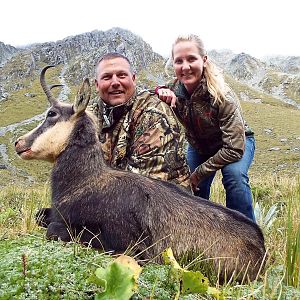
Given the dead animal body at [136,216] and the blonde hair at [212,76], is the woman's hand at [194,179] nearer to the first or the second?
the blonde hair at [212,76]

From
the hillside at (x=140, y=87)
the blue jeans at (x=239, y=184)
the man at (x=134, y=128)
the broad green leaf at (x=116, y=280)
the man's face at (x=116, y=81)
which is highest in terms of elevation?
the man's face at (x=116, y=81)

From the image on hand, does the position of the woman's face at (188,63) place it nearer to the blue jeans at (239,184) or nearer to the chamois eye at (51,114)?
the blue jeans at (239,184)

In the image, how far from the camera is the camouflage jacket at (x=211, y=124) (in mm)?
5918

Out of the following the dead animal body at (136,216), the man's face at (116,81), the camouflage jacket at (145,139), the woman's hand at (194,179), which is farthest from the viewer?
the woman's hand at (194,179)

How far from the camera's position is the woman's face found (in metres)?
6.05

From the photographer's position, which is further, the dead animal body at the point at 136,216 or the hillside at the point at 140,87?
the hillside at the point at 140,87

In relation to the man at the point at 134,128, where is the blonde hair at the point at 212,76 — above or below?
above

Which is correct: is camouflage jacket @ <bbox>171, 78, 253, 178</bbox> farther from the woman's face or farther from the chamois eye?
the chamois eye

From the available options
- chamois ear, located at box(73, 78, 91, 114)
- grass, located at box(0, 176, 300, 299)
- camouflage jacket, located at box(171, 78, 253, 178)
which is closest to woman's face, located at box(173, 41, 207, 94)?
camouflage jacket, located at box(171, 78, 253, 178)

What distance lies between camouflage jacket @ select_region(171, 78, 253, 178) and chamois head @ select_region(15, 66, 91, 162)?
5.69 feet

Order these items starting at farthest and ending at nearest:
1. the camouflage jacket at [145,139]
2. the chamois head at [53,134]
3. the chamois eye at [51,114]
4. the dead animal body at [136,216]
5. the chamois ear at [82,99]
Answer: the camouflage jacket at [145,139] < the chamois eye at [51,114] < the chamois head at [53,134] < the chamois ear at [82,99] < the dead animal body at [136,216]

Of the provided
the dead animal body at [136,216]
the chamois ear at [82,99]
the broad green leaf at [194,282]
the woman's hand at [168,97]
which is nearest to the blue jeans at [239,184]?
the woman's hand at [168,97]

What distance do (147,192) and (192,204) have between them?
Answer: 0.48 m

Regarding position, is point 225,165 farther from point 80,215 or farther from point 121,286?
point 121,286
